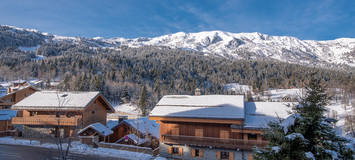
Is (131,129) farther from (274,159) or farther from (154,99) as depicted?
(154,99)

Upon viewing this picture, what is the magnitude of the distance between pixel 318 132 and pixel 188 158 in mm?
16114

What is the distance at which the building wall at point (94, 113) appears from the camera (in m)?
28.2

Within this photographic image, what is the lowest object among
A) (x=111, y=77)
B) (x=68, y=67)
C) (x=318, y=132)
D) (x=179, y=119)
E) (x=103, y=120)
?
(x=103, y=120)

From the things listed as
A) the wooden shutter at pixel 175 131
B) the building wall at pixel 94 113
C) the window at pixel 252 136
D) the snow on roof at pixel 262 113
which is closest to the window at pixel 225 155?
the window at pixel 252 136

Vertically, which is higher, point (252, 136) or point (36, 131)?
point (252, 136)

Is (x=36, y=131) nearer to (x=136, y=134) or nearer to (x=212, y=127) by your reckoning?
(x=136, y=134)

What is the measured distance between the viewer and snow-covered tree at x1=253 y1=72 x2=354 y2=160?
7.09 meters

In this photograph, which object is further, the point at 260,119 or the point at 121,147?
the point at 121,147

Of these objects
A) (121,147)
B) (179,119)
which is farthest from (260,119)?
(121,147)

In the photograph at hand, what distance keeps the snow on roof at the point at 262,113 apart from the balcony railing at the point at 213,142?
1.66 metres

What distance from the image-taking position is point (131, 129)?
96.8 ft

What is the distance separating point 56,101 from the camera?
28.5 meters

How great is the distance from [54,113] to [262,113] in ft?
93.2

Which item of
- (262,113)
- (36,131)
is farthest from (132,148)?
(36,131)
